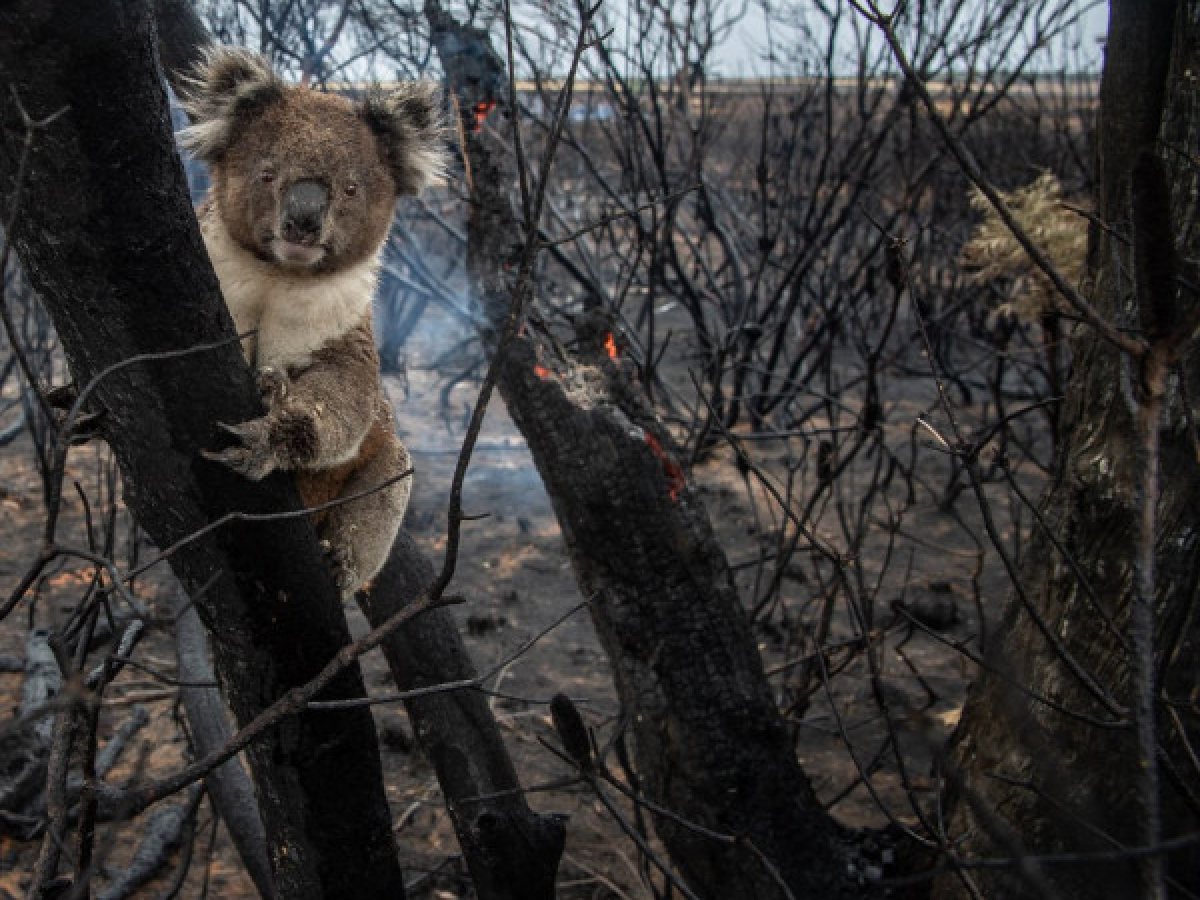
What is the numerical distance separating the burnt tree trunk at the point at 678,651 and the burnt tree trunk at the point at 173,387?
40.9 inches

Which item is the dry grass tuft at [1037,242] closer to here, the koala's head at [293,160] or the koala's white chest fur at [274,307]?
the koala's head at [293,160]

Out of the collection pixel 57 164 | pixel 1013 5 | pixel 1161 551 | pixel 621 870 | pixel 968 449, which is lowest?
pixel 621 870

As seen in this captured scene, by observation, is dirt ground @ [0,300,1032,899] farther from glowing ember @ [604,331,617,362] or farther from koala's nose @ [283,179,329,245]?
koala's nose @ [283,179,329,245]

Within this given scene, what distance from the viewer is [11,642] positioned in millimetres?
5105

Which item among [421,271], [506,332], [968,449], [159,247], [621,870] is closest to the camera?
[506,332]

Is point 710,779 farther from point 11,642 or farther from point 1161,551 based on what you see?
point 11,642

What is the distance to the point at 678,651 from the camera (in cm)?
285

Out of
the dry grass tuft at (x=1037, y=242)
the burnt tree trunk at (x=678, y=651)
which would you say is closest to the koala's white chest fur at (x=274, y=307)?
the burnt tree trunk at (x=678, y=651)

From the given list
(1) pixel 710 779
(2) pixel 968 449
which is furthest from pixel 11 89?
(1) pixel 710 779

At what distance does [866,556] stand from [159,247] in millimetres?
5601

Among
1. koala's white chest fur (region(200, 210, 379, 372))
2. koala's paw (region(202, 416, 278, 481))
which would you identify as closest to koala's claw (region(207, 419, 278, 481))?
koala's paw (region(202, 416, 278, 481))

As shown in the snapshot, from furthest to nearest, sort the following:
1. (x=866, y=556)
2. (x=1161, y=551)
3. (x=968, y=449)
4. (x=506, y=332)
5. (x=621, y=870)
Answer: (x=866, y=556), (x=621, y=870), (x=1161, y=551), (x=968, y=449), (x=506, y=332)

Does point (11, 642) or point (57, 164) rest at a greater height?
point (57, 164)

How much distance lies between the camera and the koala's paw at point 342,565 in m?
2.57
